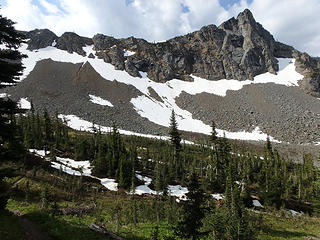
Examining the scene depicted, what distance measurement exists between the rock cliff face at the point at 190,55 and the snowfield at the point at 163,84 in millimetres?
5795

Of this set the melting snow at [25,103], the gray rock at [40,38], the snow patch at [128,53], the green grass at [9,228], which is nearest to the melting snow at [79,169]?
the green grass at [9,228]

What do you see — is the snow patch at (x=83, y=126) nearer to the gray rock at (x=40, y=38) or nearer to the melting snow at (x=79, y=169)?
the melting snow at (x=79, y=169)

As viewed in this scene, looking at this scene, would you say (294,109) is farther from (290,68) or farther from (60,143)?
(60,143)

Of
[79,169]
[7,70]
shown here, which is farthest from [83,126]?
[7,70]

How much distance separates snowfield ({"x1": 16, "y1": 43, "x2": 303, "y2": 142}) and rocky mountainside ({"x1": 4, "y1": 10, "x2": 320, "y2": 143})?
65cm

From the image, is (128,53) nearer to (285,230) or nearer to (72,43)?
(72,43)

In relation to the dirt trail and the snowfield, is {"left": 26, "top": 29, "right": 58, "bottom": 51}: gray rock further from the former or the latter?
the dirt trail

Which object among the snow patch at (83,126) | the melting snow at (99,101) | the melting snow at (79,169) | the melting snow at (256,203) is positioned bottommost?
the melting snow at (256,203)

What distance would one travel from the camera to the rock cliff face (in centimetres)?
17500

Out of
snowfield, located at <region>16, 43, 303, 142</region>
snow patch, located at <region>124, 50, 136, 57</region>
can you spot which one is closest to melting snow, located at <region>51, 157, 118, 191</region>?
snowfield, located at <region>16, 43, 303, 142</region>

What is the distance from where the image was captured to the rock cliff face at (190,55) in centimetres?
17500

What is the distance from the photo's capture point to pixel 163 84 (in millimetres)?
166625

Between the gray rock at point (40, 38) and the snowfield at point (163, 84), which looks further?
the gray rock at point (40, 38)

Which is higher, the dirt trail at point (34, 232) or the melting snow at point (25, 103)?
the melting snow at point (25, 103)
